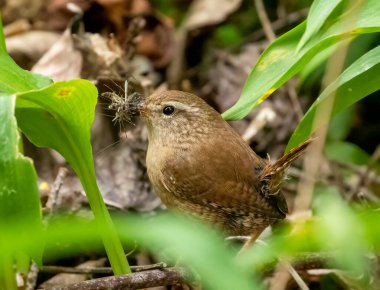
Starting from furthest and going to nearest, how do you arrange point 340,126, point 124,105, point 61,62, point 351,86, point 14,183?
point 340,126, point 61,62, point 124,105, point 351,86, point 14,183

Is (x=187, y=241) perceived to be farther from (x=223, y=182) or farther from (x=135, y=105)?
(x=135, y=105)

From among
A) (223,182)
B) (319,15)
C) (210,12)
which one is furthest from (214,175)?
(210,12)

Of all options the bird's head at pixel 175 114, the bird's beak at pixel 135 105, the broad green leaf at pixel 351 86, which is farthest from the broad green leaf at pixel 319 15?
the bird's beak at pixel 135 105

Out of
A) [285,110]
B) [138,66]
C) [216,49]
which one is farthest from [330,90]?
[216,49]

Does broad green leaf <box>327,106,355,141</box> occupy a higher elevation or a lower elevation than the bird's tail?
lower

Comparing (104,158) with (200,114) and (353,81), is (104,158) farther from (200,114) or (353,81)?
(353,81)

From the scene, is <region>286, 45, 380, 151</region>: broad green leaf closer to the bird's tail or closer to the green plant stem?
the bird's tail

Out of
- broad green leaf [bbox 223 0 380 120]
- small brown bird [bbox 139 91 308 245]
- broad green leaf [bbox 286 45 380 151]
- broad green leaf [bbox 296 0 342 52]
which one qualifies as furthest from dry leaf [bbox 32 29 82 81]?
broad green leaf [bbox 296 0 342 52]
